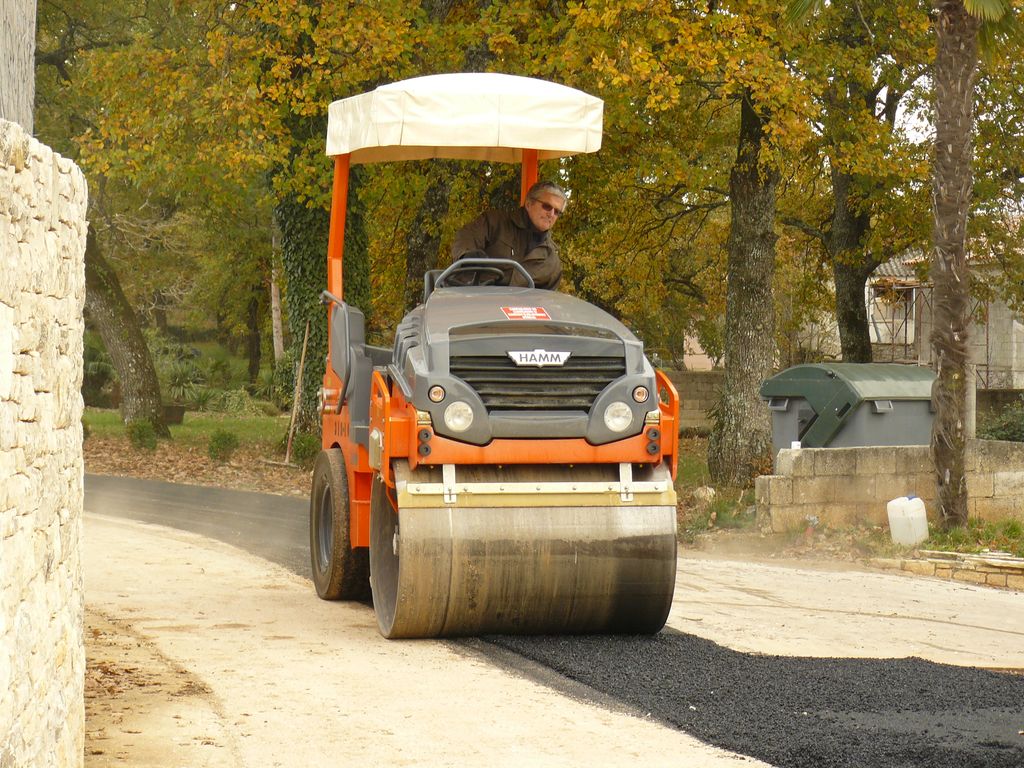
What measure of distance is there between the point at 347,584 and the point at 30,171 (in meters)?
5.58

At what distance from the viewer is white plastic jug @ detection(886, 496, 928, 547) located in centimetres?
1323

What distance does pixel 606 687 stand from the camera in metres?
6.96

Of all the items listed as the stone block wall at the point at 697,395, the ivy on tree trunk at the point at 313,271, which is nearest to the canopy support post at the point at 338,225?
the ivy on tree trunk at the point at 313,271

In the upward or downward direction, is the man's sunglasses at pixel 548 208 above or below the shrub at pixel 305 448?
above

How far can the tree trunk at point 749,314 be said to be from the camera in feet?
58.2

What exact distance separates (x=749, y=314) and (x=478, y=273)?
8893mm

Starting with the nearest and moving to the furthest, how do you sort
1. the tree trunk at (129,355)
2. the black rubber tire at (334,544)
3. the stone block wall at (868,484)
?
the black rubber tire at (334,544), the stone block wall at (868,484), the tree trunk at (129,355)

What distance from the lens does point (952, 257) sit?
13594mm

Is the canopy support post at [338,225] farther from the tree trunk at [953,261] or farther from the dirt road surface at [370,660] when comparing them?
the tree trunk at [953,261]

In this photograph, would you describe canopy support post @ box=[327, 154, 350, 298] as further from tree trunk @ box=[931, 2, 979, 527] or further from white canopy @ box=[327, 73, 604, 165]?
tree trunk @ box=[931, 2, 979, 527]

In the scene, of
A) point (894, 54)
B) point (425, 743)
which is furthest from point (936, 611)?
Answer: point (894, 54)

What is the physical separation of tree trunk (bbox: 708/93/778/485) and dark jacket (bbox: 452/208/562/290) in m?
8.64

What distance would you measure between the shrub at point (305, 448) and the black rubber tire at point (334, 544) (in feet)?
33.6

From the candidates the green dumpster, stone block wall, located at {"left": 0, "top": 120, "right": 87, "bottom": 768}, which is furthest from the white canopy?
the green dumpster
